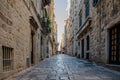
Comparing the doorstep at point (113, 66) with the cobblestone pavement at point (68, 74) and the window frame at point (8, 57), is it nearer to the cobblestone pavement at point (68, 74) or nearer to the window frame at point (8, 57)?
the cobblestone pavement at point (68, 74)

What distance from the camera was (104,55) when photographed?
27.2 ft

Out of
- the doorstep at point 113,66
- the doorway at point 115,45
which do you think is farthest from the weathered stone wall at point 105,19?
the doorstep at point 113,66

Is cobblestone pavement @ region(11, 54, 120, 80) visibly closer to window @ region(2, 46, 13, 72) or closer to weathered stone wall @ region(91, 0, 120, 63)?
window @ region(2, 46, 13, 72)

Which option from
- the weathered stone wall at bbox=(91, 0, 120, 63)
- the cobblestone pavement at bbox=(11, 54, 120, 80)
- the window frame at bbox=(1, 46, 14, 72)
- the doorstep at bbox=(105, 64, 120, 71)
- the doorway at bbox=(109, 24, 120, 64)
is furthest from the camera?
the doorway at bbox=(109, 24, 120, 64)

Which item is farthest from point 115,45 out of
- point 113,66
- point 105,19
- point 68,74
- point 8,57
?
point 8,57

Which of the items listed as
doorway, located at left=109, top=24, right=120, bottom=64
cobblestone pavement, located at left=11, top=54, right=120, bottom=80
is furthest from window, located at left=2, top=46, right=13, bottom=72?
doorway, located at left=109, top=24, right=120, bottom=64

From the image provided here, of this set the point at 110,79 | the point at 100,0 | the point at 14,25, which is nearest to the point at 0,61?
the point at 14,25

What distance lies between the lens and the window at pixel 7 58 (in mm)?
4891

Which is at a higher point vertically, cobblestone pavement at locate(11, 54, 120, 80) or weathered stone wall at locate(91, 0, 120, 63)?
weathered stone wall at locate(91, 0, 120, 63)

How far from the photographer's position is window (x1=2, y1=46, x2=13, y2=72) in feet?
16.0

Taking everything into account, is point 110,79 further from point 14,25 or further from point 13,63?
point 14,25

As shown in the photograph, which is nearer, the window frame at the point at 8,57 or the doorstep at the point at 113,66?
the window frame at the point at 8,57

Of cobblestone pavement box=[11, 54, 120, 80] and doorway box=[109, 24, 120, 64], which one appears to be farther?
doorway box=[109, 24, 120, 64]

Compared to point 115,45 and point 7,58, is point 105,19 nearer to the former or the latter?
point 115,45
